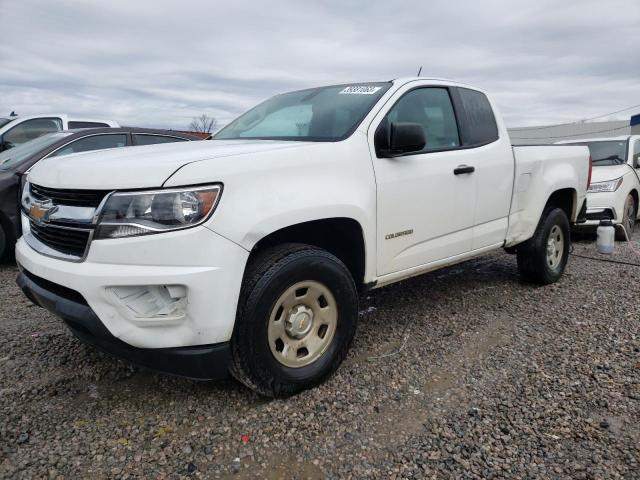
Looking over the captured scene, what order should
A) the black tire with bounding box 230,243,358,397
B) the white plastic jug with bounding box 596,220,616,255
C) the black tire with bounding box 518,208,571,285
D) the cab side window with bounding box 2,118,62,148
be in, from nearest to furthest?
1. the black tire with bounding box 230,243,358,397
2. the black tire with bounding box 518,208,571,285
3. the white plastic jug with bounding box 596,220,616,255
4. the cab side window with bounding box 2,118,62,148

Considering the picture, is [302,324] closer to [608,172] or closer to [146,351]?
[146,351]

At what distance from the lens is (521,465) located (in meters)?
2.19

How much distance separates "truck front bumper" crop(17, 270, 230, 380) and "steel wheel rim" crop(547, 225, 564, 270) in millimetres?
3651

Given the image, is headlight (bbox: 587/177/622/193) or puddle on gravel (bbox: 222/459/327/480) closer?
puddle on gravel (bbox: 222/459/327/480)

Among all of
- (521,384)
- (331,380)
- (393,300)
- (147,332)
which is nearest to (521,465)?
(521,384)

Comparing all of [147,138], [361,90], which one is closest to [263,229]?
[361,90]

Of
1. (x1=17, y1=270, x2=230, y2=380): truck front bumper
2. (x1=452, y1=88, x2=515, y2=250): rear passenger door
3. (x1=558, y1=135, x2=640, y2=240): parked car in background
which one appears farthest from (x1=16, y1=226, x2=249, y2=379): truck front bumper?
(x1=558, y1=135, x2=640, y2=240): parked car in background

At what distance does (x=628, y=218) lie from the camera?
7.89m

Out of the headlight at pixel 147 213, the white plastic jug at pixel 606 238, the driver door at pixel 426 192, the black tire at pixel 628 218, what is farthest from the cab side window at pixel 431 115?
the black tire at pixel 628 218

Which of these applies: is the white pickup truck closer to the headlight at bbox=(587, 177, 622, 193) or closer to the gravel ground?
the gravel ground

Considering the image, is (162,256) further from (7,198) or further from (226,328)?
(7,198)

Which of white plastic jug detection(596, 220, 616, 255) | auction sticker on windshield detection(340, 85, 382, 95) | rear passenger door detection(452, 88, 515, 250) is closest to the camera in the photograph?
auction sticker on windshield detection(340, 85, 382, 95)

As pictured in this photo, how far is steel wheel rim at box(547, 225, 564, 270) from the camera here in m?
4.82

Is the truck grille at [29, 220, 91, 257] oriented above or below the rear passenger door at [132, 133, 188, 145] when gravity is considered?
below
